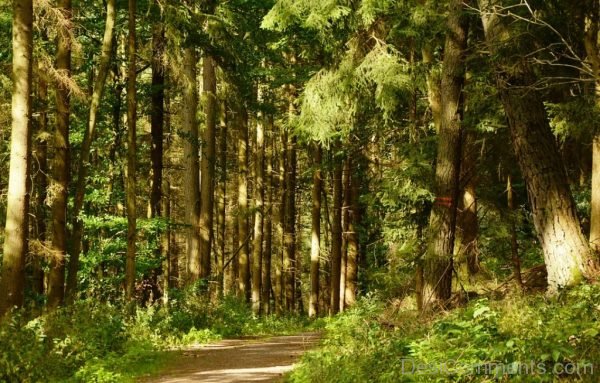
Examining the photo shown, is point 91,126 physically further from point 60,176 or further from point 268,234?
point 268,234

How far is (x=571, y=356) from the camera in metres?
5.39

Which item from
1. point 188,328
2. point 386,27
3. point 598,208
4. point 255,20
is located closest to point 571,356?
point 598,208

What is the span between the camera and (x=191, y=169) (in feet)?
59.3

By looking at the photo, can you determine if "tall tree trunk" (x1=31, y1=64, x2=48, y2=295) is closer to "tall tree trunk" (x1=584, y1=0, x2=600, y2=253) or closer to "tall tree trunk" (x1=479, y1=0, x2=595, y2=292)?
"tall tree trunk" (x1=479, y1=0, x2=595, y2=292)

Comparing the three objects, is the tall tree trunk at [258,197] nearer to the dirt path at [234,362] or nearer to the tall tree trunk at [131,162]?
the tall tree trunk at [131,162]

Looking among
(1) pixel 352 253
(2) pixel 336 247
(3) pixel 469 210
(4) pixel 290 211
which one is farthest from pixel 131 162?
(4) pixel 290 211

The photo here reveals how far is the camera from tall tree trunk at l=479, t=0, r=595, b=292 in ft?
27.5

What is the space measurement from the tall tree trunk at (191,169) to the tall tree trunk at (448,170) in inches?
360

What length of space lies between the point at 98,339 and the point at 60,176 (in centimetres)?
399

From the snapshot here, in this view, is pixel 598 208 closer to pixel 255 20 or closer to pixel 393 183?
pixel 393 183

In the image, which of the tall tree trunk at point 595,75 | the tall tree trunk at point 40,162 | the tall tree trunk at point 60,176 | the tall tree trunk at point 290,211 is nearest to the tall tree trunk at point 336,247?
the tall tree trunk at point 290,211

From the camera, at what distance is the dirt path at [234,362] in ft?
30.7

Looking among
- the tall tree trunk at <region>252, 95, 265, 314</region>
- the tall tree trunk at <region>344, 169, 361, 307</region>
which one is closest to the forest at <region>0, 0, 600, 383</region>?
the tall tree trunk at <region>344, 169, 361, 307</region>

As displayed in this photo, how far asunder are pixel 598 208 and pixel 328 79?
6120mm
